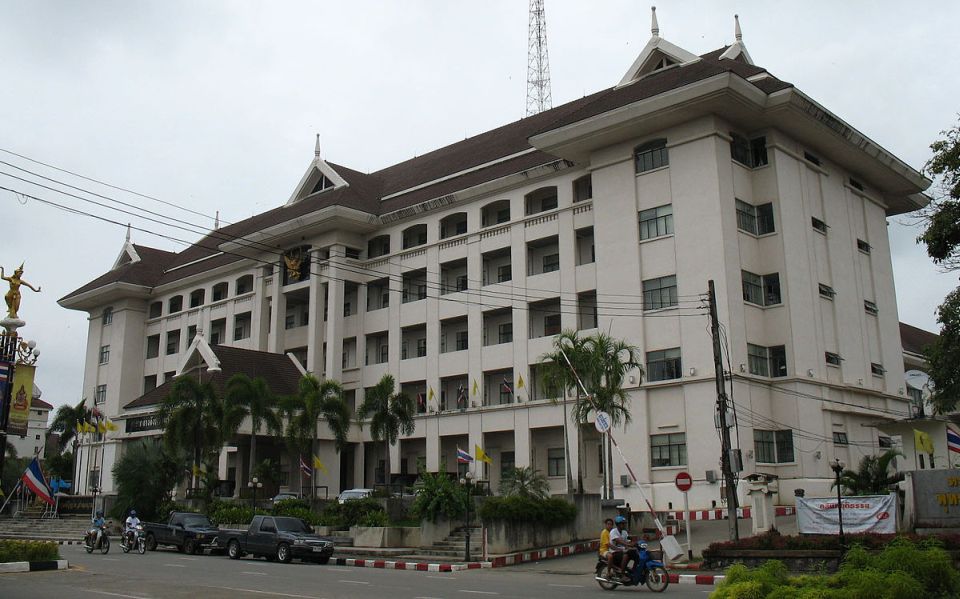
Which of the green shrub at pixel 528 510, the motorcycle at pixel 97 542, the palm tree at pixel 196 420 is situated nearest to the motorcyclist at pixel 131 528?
the motorcycle at pixel 97 542

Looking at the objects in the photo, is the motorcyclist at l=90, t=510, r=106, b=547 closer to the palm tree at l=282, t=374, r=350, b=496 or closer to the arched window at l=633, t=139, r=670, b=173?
the palm tree at l=282, t=374, r=350, b=496

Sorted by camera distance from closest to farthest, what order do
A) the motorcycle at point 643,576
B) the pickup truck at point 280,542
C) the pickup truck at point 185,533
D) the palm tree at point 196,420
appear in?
the motorcycle at point 643,576 < the pickup truck at point 280,542 < the pickup truck at point 185,533 < the palm tree at point 196,420

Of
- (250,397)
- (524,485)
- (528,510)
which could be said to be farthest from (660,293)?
(250,397)

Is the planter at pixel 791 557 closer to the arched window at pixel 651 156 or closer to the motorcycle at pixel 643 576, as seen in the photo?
the motorcycle at pixel 643 576

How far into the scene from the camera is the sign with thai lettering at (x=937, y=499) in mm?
22016

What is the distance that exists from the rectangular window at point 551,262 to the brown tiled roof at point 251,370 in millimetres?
15565

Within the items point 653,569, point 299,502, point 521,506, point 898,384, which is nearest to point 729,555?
point 653,569

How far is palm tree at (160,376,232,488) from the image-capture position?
38750mm

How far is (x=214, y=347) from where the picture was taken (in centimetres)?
4894

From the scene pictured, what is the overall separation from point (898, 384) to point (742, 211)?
1348cm

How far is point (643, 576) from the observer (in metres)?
18.0

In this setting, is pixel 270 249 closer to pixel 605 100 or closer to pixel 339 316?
pixel 339 316

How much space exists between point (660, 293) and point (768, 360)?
530cm

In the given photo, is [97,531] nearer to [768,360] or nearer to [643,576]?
[643,576]
